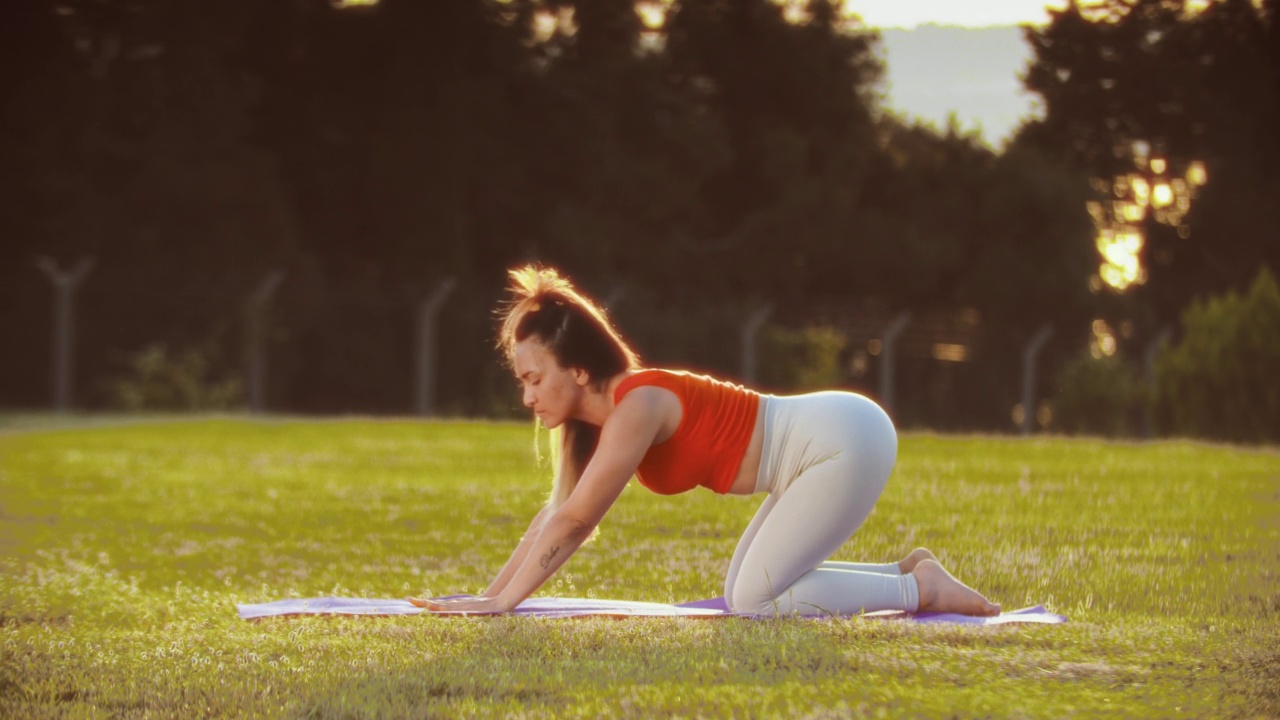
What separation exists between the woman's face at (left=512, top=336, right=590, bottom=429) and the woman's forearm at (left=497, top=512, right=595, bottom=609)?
399mm

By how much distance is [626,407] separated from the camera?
18.5 feet

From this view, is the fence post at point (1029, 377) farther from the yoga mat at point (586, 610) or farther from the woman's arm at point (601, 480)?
the woman's arm at point (601, 480)

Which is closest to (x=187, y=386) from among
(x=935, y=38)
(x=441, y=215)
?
(x=441, y=215)

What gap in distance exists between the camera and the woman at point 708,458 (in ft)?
18.6

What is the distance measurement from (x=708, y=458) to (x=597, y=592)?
4.84ft

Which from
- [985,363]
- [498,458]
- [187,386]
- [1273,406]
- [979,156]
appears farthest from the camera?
[979,156]

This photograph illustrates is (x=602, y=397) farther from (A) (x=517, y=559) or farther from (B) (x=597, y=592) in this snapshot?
(B) (x=597, y=592)

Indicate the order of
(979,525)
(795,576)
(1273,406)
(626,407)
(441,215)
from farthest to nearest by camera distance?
(441,215), (1273,406), (979,525), (795,576), (626,407)

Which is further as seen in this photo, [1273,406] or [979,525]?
[1273,406]

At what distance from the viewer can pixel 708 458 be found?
19.5 feet

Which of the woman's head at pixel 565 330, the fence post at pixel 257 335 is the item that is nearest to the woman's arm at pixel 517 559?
the woman's head at pixel 565 330

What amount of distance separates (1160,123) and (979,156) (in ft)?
13.6

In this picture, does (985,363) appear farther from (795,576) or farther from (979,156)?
(795,576)

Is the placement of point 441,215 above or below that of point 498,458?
above
